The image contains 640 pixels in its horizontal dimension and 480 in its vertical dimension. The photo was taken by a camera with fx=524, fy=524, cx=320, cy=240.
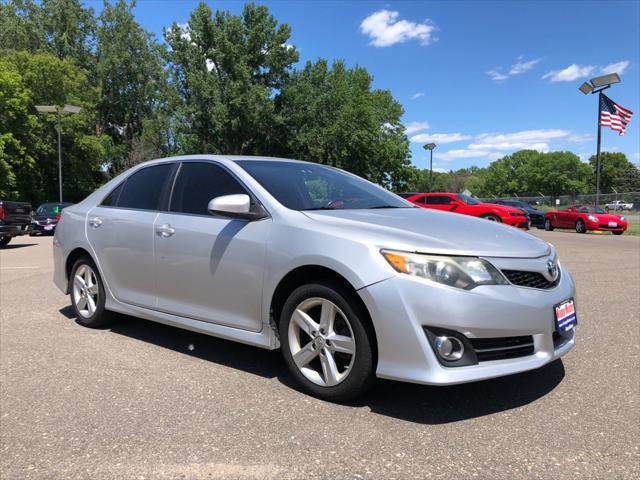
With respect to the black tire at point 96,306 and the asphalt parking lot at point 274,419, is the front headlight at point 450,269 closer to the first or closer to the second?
the asphalt parking lot at point 274,419

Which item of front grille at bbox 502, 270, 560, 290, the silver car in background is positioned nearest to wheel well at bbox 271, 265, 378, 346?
the silver car in background

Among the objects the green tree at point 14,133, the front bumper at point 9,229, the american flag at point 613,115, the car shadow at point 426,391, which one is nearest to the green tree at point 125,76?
the green tree at point 14,133

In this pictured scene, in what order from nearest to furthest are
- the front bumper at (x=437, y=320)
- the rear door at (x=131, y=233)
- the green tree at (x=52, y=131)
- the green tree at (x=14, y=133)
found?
the front bumper at (x=437, y=320) → the rear door at (x=131, y=233) → the green tree at (x=14, y=133) → the green tree at (x=52, y=131)

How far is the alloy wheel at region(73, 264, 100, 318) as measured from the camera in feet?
16.6

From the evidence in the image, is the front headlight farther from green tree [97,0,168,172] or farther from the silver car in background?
green tree [97,0,168,172]

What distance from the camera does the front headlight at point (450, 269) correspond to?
2885 mm

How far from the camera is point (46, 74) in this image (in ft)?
124

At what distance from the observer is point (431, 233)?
10.4 feet

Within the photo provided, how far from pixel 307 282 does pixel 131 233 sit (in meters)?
1.95

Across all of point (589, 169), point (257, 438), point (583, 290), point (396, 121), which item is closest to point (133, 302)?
point (257, 438)

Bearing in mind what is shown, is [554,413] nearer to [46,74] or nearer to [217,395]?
[217,395]

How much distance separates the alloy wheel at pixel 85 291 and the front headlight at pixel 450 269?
3.30m

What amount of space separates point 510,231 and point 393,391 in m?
1.37

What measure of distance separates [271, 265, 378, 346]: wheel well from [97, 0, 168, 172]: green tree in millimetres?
48057
